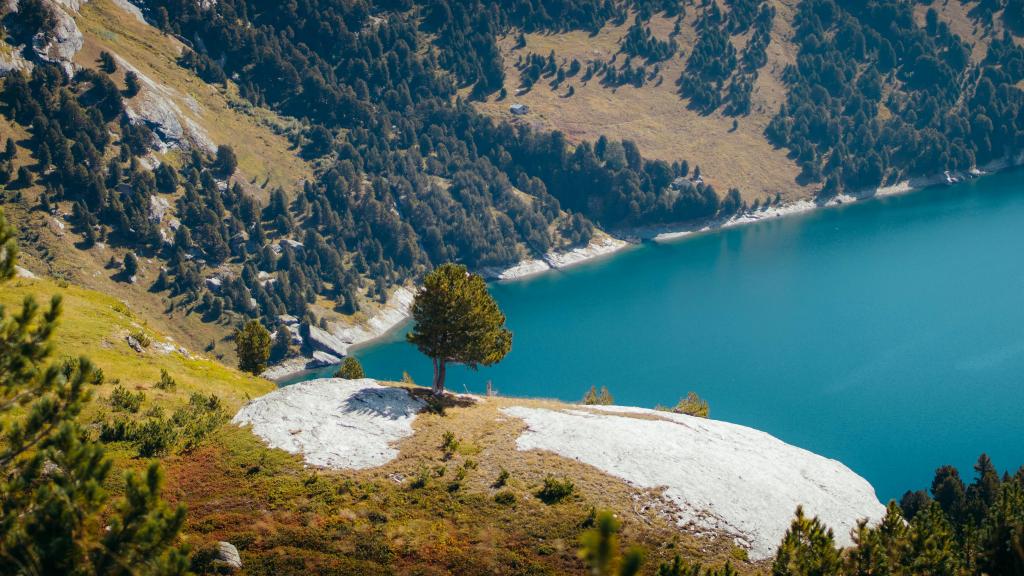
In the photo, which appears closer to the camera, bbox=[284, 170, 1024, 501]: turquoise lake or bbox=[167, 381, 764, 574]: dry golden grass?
bbox=[167, 381, 764, 574]: dry golden grass

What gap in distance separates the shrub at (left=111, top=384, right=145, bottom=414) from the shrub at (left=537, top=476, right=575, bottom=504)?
28796 millimetres

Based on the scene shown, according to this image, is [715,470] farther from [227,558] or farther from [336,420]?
[227,558]

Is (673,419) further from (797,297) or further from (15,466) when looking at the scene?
(797,297)

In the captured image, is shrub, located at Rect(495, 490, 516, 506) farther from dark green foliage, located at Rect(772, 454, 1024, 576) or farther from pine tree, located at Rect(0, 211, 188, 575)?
pine tree, located at Rect(0, 211, 188, 575)

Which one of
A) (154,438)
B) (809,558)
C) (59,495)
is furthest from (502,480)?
(59,495)

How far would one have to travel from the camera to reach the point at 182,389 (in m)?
56.9

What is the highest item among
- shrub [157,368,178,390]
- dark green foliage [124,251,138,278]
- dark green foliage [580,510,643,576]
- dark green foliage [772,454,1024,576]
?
dark green foliage [580,510,643,576]

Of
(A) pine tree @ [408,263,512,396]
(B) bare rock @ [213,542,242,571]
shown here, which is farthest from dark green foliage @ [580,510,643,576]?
(A) pine tree @ [408,263,512,396]

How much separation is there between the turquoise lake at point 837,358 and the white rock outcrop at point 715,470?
46587 millimetres

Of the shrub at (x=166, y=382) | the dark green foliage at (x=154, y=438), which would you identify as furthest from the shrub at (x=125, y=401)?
the shrub at (x=166, y=382)

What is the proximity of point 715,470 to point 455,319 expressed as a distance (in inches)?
885

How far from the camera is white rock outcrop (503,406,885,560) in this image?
4344cm

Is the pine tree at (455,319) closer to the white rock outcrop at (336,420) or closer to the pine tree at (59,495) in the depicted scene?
the white rock outcrop at (336,420)

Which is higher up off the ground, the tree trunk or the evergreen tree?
the evergreen tree
